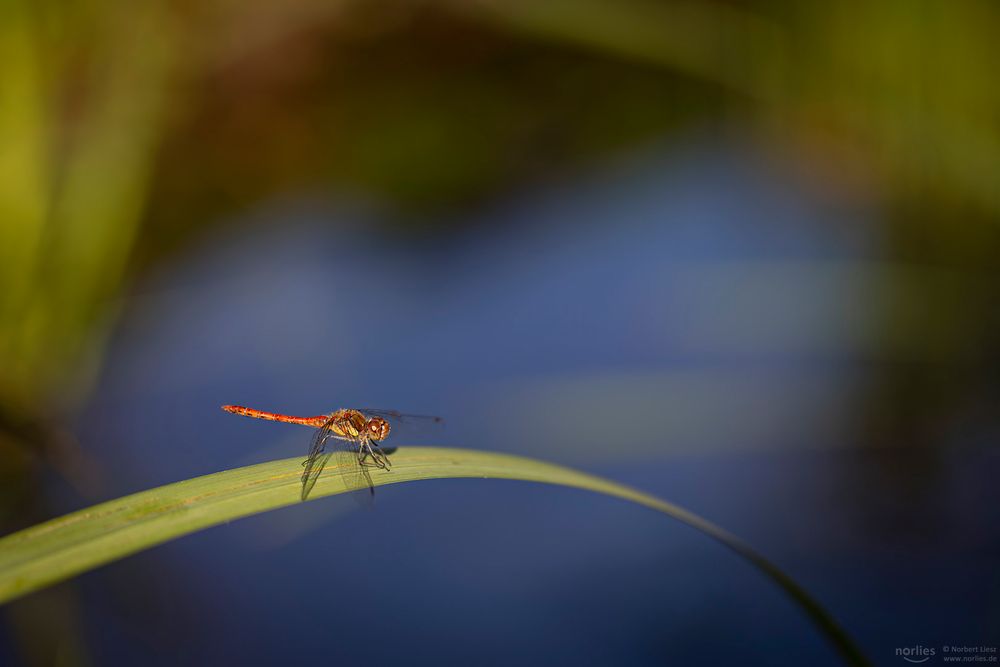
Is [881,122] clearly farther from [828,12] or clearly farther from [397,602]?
[397,602]

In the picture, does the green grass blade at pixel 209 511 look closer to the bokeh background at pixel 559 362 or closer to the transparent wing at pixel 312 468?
the transparent wing at pixel 312 468

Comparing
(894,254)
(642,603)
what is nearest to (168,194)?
(642,603)

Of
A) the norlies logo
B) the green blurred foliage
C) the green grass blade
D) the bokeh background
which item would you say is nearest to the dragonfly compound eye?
the green grass blade

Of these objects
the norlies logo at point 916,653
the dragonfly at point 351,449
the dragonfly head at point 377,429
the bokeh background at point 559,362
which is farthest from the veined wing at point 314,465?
the norlies logo at point 916,653

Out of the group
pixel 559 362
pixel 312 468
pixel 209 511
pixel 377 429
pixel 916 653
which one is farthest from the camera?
pixel 559 362

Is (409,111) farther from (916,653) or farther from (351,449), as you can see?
(916,653)

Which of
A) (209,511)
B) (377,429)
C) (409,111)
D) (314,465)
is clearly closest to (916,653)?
(377,429)

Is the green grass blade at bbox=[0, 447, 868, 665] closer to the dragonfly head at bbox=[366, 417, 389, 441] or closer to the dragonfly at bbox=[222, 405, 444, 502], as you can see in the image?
the dragonfly at bbox=[222, 405, 444, 502]
